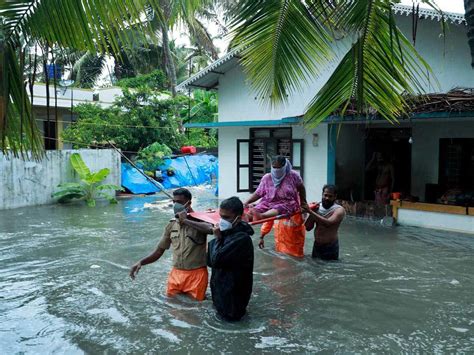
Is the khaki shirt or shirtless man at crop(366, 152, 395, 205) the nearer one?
the khaki shirt

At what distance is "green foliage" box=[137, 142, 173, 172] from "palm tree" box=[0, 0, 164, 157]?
1466 cm

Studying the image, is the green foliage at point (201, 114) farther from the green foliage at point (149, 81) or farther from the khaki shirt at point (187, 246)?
the khaki shirt at point (187, 246)

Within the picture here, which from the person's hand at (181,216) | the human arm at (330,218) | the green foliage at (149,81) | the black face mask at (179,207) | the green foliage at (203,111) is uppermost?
the green foliage at (149,81)

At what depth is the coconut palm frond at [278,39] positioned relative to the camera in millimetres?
3895

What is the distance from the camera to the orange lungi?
725 centimetres

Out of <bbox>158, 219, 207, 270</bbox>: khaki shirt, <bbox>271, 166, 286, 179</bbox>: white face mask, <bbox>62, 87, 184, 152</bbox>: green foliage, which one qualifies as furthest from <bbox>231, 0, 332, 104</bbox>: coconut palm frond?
<bbox>62, 87, 184, 152</bbox>: green foliage

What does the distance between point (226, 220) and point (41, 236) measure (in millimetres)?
6696

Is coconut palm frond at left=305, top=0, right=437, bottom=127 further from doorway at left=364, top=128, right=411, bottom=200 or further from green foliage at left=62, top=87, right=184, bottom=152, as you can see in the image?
green foliage at left=62, top=87, right=184, bottom=152

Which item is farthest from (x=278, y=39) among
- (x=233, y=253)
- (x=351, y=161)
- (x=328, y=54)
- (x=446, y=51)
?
(x=351, y=161)

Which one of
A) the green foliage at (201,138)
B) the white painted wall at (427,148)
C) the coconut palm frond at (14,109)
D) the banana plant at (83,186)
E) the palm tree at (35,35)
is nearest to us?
the coconut palm frond at (14,109)

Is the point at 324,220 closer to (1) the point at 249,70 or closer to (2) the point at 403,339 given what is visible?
(2) the point at 403,339

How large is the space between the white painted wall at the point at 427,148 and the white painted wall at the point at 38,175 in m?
9.43

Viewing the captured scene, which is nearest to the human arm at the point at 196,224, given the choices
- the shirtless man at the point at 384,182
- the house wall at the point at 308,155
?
the house wall at the point at 308,155

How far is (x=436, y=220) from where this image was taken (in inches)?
398
